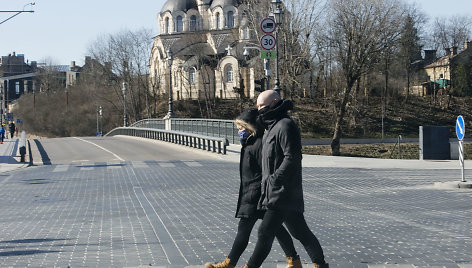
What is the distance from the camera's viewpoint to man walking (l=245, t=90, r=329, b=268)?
283 inches

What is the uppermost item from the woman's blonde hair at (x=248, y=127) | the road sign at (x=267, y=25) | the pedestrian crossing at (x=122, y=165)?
the road sign at (x=267, y=25)

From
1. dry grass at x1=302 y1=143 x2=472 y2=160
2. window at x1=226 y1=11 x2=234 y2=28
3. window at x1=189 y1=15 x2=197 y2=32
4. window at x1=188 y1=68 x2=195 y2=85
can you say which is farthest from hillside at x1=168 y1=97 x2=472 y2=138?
window at x1=189 y1=15 x2=197 y2=32

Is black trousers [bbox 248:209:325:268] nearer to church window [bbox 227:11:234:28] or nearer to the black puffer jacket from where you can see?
the black puffer jacket

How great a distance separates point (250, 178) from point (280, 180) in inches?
25.7

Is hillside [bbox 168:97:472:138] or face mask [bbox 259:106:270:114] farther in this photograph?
hillside [bbox 168:97:472:138]

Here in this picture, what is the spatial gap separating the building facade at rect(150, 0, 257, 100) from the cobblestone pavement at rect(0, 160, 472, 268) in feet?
229

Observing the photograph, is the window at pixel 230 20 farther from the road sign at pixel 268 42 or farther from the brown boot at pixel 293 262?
the brown boot at pixel 293 262

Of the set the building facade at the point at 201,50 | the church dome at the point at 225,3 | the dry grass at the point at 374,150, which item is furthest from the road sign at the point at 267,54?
the church dome at the point at 225,3

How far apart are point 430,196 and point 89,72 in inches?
3991

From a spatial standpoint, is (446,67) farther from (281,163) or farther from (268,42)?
(281,163)

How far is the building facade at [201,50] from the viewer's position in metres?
97.2

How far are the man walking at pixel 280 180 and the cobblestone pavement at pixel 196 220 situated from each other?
105 cm

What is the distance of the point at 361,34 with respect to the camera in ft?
180

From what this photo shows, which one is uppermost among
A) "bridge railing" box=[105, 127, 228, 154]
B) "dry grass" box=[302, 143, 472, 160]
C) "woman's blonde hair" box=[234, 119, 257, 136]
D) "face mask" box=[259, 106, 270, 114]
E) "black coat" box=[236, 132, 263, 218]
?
"face mask" box=[259, 106, 270, 114]
